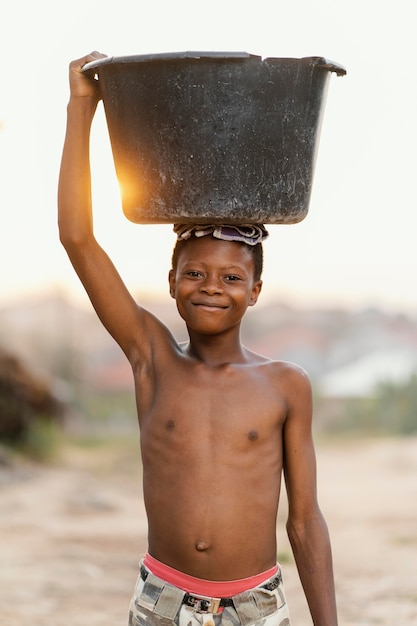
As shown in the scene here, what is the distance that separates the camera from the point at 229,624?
Result: 2781mm

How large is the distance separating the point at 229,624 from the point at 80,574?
3.29 m

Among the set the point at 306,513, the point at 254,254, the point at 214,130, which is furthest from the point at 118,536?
the point at 214,130

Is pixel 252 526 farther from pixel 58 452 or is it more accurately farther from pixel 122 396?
pixel 122 396

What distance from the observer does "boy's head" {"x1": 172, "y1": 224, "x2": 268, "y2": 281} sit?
282cm

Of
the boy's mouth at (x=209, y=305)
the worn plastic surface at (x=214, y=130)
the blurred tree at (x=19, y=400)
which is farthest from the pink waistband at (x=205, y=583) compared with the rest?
the blurred tree at (x=19, y=400)

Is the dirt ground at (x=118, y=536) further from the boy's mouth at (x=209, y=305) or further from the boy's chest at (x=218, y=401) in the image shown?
the boy's mouth at (x=209, y=305)

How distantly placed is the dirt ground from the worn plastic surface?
117 inches

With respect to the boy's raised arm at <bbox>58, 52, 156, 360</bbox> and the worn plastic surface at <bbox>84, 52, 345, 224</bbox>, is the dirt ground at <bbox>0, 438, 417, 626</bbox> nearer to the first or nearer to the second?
the boy's raised arm at <bbox>58, 52, 156, 360</bbox>

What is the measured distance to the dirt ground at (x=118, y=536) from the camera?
210 inches

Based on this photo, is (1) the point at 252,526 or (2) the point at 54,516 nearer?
(1) the point at 252,526

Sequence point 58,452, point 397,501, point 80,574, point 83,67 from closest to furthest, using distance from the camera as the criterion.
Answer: point 83,67 < point 80,574 < point 397,501 < point 58,452

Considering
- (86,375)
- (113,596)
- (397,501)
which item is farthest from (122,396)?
(113,596)

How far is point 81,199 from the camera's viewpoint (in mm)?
2820

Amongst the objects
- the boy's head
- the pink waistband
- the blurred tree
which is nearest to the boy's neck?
the boy's head
